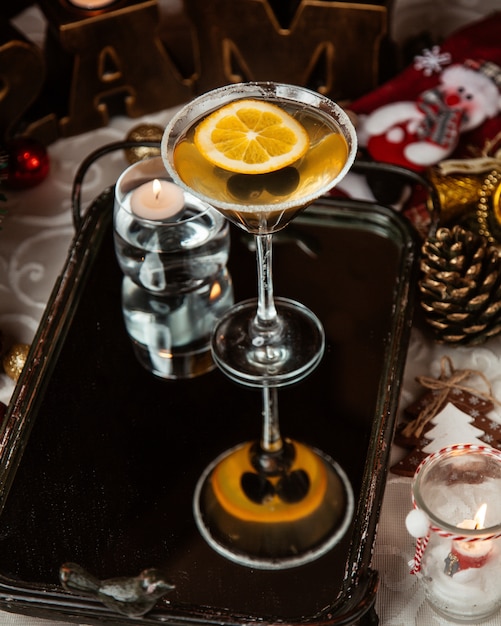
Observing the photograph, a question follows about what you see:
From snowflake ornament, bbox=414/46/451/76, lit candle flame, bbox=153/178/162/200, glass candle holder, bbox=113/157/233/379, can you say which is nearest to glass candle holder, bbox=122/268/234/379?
glass candle holder, bbox=113/157/233/379

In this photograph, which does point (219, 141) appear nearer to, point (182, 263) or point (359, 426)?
point (182, 263)

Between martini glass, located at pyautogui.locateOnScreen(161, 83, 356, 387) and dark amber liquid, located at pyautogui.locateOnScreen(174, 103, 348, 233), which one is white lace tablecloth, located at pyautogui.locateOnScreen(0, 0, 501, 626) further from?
dark amber liquid, located at pyautogui.locateOnScreen(174, 103, 348, 233)

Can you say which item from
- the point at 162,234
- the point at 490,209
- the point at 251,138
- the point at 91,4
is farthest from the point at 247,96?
the point at 91,4

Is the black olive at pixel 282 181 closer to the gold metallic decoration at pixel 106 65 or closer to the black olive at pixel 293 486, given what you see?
the black olive at pixel 293 486

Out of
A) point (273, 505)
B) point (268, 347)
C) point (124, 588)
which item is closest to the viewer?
point (124, 588)

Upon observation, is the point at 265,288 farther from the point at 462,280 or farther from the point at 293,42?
the point at 293,42
